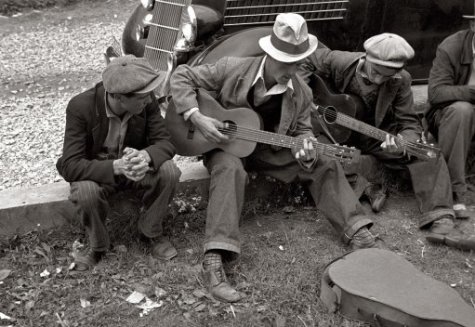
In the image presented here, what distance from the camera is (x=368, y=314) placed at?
3.22m

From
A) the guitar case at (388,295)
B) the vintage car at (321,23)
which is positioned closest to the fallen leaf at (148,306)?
the guitar case at (388,295)

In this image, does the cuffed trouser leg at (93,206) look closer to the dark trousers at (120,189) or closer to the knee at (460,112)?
the dark trousers at (120,189)

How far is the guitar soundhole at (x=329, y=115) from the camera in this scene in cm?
447

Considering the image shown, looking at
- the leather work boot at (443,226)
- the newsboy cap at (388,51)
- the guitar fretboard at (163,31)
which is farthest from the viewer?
the guitar fretboard at (163,31)

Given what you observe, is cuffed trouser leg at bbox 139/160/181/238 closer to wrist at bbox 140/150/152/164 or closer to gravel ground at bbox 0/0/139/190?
wrist at bbox 140/150/152/164

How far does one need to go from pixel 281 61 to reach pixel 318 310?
4.96 feet

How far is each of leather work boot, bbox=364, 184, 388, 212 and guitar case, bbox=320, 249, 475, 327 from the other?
920mm

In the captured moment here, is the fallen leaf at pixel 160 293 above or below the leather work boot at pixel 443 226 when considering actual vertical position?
below

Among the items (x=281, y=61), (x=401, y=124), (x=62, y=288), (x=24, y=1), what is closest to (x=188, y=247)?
(x=62, y=288)

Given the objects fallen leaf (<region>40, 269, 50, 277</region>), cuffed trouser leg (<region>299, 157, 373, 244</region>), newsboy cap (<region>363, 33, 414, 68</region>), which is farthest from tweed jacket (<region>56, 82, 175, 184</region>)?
newsboy cap (<region>363, 33, 414, 68</region>)

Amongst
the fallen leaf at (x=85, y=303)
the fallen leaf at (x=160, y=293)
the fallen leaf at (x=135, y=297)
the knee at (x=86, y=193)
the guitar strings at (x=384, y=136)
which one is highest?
the guitar strings at (x=384, y=136)

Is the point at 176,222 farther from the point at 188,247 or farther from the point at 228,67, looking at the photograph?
the point at 228,67

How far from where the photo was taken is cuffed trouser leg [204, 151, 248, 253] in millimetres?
3580

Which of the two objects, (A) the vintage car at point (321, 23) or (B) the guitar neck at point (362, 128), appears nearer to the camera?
(B) the guitar neck at point (362, 128)
